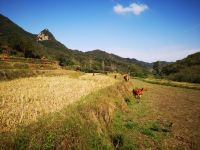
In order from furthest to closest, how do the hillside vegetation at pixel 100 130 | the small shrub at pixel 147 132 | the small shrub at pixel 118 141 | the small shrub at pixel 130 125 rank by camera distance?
the small shrub at pixel 130 125 → the small shrub at pixel 147 132 → the small shrub at pixel 118 141 → the hillside vegetation at pixel 100 130

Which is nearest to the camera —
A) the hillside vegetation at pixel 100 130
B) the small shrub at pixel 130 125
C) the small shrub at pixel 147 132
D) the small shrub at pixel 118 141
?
the hillside vegetation at pixel 100 130

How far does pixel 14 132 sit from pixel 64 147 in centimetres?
198

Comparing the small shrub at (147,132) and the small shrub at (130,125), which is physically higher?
the small shrub at (130,125)

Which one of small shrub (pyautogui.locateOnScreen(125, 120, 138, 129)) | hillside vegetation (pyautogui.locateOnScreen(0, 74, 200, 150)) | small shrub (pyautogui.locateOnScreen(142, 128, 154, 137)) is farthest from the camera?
small shrub (pyautogui.locateOnScreen(125, 120, 138, 129))

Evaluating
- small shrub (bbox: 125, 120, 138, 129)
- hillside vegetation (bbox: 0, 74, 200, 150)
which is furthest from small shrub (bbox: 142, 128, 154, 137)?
small shrub (bbox: 125, 120, 138, 129)

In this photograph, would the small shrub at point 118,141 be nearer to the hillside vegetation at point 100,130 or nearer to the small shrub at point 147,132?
the hillside vegetation at point 100,130

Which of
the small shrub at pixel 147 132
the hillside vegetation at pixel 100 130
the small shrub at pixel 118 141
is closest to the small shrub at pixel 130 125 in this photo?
the hillside vegetation at pixel 100 130

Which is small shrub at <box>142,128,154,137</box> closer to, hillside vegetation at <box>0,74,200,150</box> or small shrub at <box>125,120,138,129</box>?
hillside vegetation at <box>0,74,200,150</box>

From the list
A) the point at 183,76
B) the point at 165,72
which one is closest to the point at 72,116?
the point at 183,76

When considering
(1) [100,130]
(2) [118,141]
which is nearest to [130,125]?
(2) [118,141]

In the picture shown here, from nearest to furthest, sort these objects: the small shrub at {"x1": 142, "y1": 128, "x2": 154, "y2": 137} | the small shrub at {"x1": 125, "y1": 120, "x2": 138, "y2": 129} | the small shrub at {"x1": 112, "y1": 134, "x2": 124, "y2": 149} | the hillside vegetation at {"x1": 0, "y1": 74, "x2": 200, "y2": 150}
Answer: the hillside vegetation at {"x1": 0, "y1": 74, "x2": 200, "y2": 150}
the small shrub at {"x1": 112, "y1": 134, "x2": 124, "y2": 149}
the small shrub at {"x1": 142, "y1": 128, "x2": 154, "y2": 137}
the small shrub at {"x1": 125, "y1": 120, "x2": 138, "y2": 129}

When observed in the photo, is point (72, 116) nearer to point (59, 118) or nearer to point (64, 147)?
point (59, 118)

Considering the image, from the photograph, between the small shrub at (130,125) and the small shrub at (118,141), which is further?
the small shrub at (130,125)

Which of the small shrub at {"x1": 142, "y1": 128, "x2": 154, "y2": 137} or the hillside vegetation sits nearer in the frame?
the hillside vegetation
